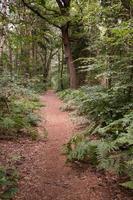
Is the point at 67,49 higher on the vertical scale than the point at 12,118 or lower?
higher

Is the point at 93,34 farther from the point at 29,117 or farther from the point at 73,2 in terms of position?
the point at 29,117

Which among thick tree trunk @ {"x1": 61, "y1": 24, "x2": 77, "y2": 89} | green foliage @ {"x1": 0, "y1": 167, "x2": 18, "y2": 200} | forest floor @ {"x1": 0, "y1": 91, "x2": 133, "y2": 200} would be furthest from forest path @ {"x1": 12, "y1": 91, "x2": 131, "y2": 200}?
thick tree trunk @ {"x1": 61, "y1": 24, "x2": 77, "y2": 89}

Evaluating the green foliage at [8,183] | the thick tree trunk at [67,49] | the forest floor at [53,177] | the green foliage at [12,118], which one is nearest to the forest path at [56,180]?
the forest floor at [53,177]

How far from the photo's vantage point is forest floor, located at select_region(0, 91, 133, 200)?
16.2 feet

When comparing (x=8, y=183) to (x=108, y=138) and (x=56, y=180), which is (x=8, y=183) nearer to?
(x=56, y=180)

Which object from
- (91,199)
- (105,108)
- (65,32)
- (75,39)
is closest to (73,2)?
(65,32)

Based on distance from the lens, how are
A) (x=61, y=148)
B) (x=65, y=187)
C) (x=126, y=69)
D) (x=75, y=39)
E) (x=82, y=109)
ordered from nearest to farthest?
(x=65, y=187), (x=61, y=148), (x=126, y=69), (x=82, y=109), (x=75, y=39)

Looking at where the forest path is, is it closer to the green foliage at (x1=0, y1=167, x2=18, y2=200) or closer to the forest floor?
the forest floor

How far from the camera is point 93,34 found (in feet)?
62.6

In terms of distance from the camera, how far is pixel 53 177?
5.62 metres

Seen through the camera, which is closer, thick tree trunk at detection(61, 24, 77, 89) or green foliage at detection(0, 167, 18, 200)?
green foliage at detection(0, 167, 18, 200)

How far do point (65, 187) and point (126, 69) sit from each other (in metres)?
3.96

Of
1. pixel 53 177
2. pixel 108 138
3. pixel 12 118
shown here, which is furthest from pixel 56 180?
pixel 12 118

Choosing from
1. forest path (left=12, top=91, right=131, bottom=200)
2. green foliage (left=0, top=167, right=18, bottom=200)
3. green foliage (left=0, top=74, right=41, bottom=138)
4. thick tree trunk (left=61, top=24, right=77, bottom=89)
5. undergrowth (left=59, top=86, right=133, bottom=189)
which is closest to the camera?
green foliage (left=0, top=167, right=18, bottom=200)
